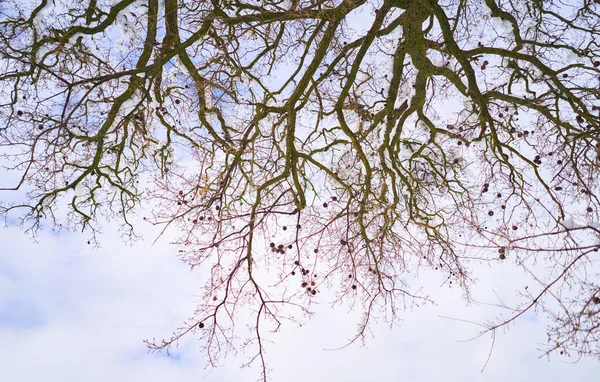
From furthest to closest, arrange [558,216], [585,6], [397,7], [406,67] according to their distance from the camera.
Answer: [406,67], [397,7], [585,6], [558,216]

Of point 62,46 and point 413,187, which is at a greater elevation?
point 62,46

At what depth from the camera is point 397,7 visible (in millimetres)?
4996

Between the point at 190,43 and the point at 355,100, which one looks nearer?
the point at 190,43

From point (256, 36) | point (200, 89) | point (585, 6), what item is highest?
point (256, 36)

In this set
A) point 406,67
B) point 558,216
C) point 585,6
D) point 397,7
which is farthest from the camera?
point 406,67

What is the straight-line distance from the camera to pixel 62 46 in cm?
436

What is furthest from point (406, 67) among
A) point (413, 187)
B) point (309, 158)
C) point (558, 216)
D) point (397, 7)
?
point (558, 216)

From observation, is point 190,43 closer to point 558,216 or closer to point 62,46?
A: point 62,46

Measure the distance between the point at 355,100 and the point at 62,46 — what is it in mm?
3172

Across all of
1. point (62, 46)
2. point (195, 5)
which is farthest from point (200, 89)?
point (62, 46)

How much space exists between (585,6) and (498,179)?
79.4 inches

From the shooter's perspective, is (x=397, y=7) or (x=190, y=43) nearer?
(x=190, y=43)

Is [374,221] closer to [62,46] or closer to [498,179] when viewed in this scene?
[498,179]

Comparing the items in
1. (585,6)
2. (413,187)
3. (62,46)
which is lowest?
(413,187)
